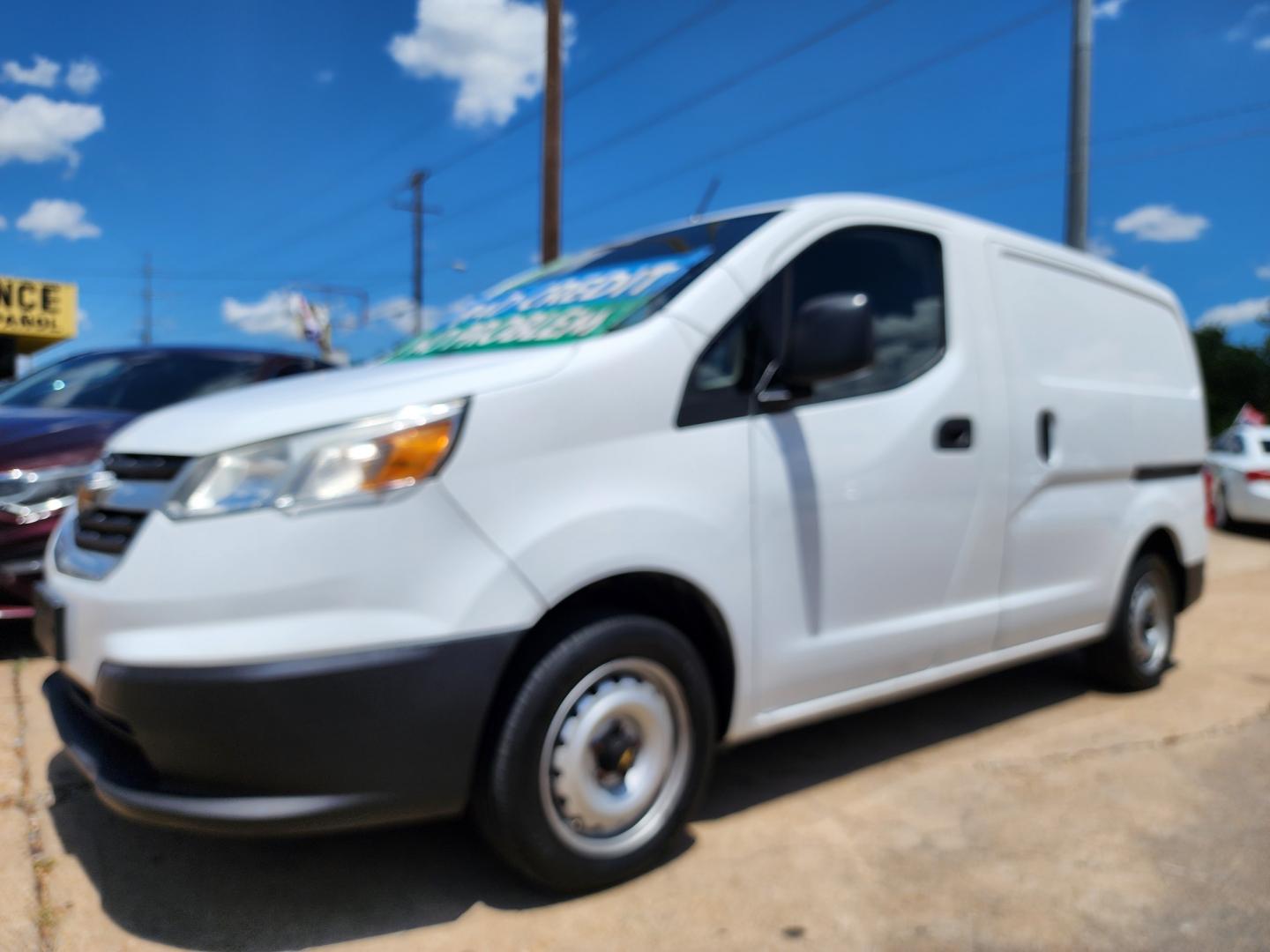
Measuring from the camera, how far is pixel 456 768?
2.15 metres

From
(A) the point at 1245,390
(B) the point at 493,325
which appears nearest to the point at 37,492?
(B) the point at 493,325

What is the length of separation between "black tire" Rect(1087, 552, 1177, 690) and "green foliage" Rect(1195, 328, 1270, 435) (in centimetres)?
4543

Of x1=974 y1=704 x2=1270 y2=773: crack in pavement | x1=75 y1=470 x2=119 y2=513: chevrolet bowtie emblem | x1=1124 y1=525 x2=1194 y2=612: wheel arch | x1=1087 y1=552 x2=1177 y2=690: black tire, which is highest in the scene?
x1=75 y1=470 x2=119 y2=513: chevrolet bowtie emblem

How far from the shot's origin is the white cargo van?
2029 mm

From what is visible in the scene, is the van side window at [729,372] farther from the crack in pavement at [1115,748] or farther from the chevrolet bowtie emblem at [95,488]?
the crack in pavement at [1115,748]

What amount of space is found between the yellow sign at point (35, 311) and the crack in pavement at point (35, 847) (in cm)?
3422

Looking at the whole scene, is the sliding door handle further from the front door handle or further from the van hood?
the van hood

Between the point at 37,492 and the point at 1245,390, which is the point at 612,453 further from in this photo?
the point at 1245,390

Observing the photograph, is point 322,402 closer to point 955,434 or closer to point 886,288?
point 886,288

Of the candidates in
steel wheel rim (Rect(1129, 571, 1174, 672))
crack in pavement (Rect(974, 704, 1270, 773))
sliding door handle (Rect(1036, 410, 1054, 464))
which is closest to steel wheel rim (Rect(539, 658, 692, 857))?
crack in pavement (Rect(974, 704, 1270, 773))

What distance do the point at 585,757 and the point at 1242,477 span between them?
10934 millimetres

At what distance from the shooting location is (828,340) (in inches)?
101

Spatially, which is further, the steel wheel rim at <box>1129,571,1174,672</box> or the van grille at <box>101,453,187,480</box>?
the steel wheel rim at <box>1129,571,1174,672</box>

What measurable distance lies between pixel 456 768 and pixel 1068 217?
394 inches
